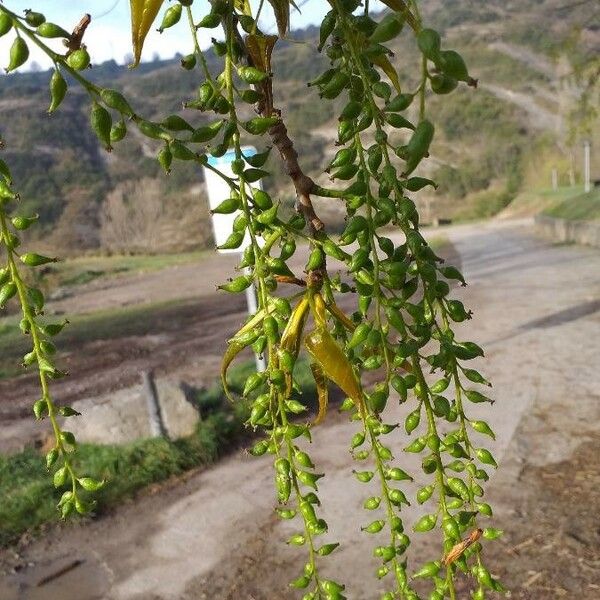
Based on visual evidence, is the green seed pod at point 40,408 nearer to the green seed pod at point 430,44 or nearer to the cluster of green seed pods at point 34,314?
the cluster of green seed pods at point 34,314

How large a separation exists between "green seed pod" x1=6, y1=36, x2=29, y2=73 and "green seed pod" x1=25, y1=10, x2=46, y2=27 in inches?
0.7

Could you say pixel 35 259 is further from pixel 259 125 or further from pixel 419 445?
pixel 419 445

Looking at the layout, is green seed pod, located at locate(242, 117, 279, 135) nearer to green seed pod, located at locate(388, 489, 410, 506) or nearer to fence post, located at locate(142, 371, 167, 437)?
green seed pod, located at locate(388, 489, 410, 506)

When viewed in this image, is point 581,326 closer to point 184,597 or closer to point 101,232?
point 184,597

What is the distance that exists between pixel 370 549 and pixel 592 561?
37.7 inches

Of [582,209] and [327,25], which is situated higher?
[327,25]

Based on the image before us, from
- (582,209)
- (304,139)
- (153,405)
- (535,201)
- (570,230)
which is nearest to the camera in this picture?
(153,405)

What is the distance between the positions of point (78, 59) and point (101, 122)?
0.17ft

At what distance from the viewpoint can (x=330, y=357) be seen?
59 centimetres

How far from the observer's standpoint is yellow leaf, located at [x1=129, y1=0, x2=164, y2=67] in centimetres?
56

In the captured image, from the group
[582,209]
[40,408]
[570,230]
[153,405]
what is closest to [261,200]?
[40,408]

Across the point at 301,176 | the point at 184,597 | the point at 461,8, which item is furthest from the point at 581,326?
the point at 461,8

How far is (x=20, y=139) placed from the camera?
34875 millimetres

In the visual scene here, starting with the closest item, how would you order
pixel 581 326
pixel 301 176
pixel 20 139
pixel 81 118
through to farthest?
pixel 301 176
pixel 581 326
pixel 20 139
pixel 81 118
